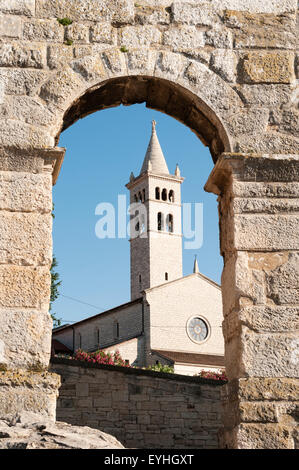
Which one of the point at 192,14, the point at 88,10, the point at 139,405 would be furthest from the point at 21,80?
the point at 139,405

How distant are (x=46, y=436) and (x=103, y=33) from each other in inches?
150

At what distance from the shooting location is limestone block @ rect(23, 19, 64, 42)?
5.84 meters

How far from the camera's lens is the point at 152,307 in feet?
131

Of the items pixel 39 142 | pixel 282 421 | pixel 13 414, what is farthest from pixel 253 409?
pixel 39 142

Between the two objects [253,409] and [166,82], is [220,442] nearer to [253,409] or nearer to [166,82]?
[253,409]

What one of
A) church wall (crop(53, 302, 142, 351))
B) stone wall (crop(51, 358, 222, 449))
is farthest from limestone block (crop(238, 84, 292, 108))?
church wall (crop(53, 302, 142, 351))

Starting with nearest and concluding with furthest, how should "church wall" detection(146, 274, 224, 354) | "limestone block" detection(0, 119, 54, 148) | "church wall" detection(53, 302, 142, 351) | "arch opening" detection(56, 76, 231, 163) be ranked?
"limestone block" detection(0, 119, 54, 148) < "arch opening" detection(56, 76, 231, 163) < "church wall" detection(146, 274, 224, 354) < "church wall" detection(53, 302, 142, 351)

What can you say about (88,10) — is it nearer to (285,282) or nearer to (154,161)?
(285,282)

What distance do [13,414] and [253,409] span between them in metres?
1.93

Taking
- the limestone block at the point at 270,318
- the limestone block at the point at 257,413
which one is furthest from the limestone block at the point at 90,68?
the limestone block at the point at 257,413

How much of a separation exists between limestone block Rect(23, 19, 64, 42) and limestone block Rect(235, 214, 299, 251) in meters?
2.42

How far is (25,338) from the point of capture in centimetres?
509

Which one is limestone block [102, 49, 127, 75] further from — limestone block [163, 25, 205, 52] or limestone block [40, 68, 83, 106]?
limestone block [163, 25, 205, 52]

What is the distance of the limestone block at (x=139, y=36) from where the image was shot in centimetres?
594
